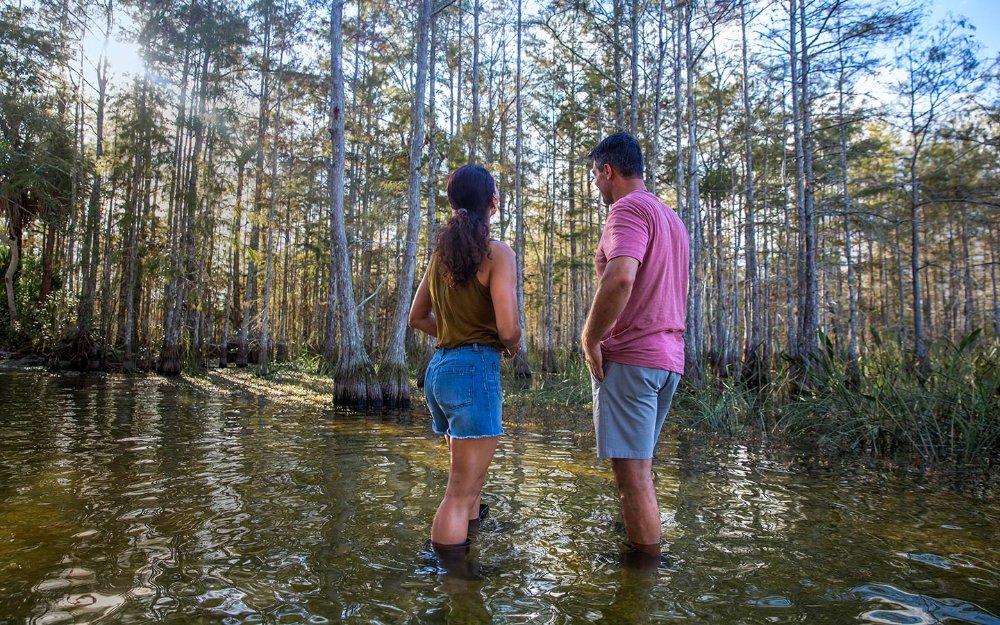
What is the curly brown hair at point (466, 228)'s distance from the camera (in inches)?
89.6

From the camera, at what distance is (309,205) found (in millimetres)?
20656

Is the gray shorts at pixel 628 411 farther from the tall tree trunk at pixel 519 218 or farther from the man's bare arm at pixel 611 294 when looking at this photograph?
the tall tree trunk at pixel 519 218

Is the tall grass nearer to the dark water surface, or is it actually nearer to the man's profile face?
the dark water surface

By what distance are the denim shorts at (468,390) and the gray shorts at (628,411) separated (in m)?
0.43

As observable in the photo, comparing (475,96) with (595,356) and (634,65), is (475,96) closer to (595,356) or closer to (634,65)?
(634,65)

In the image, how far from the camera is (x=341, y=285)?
971 centimetres

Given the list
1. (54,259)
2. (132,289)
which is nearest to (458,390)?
(132,289)

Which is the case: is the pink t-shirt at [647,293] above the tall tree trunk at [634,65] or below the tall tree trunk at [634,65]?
below

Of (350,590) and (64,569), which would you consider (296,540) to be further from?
(64,569)

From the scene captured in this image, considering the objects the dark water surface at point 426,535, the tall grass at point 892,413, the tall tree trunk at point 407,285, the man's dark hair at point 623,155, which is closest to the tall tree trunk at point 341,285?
the tall tree trunk at point 407,285

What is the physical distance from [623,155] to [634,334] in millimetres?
823

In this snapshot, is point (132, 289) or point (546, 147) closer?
point (132, 289)

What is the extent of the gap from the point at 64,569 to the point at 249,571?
2.36 feet

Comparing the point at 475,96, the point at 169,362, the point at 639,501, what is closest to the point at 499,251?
the point at 639,501
